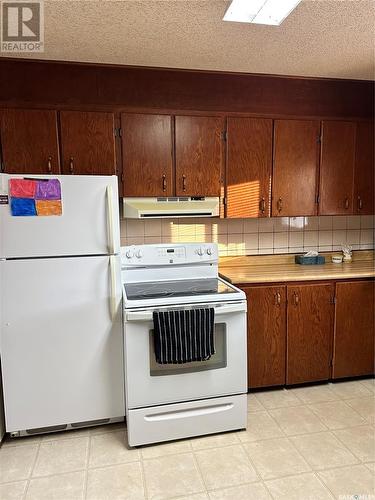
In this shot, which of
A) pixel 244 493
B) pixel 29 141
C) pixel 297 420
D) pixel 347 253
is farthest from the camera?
pixel 347 253

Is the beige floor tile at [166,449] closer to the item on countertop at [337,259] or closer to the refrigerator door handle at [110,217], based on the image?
the refrigerator door handle at [110,217]

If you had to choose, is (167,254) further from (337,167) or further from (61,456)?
(337,167)

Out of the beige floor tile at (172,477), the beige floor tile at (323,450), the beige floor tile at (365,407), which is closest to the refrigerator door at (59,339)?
the beige floor tile at (172,477)

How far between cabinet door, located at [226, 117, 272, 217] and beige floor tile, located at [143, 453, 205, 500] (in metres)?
1.78

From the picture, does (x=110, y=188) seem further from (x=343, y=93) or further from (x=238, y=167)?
(x=343, y=93)

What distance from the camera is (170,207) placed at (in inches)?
108

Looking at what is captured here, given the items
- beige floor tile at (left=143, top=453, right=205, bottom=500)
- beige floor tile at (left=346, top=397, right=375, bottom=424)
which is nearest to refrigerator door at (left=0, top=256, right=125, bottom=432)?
beige floor tile at (left=143, top=453, right=205, bottom=500)

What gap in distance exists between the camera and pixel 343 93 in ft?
10.0

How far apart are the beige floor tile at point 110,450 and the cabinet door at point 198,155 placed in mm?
1755

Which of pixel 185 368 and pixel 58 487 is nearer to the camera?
pixel 58 487

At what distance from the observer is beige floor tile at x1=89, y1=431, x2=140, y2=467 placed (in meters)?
2.07

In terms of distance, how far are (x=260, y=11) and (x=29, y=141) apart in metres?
1.72

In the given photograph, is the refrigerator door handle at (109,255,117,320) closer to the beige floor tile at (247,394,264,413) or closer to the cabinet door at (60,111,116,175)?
the cabinet door at (60,111,116,175)

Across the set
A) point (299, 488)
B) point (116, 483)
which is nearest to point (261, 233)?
point (299, 488)
